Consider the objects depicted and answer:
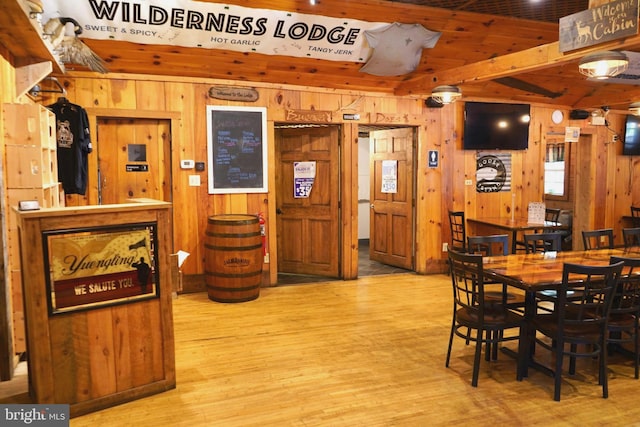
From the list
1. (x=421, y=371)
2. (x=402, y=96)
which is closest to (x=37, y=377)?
(x=421, y=371)

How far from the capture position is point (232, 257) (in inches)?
205

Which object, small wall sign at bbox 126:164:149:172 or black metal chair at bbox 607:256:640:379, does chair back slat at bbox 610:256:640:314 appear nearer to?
black metal chair at bbox 607:256:640:379

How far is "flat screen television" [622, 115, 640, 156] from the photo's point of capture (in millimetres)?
8023

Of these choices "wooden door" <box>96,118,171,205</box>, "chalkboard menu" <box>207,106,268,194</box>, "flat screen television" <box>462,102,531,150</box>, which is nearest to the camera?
"wooden door" <box>96,118,171,205</box>

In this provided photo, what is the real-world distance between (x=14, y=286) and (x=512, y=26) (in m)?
5.43

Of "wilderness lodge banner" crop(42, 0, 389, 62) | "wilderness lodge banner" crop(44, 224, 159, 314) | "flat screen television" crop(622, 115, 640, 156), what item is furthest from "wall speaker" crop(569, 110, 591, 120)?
"wilderness lodge banner" crop(44, 224, 159, 314)

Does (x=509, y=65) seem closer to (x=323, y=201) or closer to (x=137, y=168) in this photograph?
(x=323, y=201)

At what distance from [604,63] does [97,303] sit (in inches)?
147

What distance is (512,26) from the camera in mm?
5242

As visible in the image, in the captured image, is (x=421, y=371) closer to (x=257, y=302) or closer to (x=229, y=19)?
(x=257, y=302)

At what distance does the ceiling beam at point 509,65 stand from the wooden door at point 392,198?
1.06 m

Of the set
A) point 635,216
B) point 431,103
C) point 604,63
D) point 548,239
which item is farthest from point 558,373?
point 635,216

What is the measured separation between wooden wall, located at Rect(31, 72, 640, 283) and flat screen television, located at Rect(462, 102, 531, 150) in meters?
0.15

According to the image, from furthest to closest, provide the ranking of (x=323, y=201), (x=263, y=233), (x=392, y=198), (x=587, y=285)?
(x=392, y=198) < (x=323, y=201) < (x=263, y=233) < (x=587, y=285)
